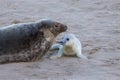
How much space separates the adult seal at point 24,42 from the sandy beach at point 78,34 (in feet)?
0.40

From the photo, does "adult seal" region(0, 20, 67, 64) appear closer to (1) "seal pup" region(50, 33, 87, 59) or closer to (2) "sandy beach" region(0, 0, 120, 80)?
(2) "sandy beach" region(0, 0, 120, 80)

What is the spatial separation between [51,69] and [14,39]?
2.68 feet

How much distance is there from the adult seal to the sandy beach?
0.12 metres

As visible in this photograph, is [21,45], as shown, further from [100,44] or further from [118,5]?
[118,5]

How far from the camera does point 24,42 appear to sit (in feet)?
27.8

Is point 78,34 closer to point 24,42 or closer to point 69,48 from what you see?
point 69,48

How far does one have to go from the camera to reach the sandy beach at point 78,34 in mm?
7848

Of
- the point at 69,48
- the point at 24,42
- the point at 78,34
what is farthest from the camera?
the point at 78,34

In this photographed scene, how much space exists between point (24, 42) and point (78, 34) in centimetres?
227

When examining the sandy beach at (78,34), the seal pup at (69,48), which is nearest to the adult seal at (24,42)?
the sandy beach at (78,34)

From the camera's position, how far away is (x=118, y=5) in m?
13.4

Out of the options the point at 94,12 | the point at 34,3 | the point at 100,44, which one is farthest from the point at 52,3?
the point at 100,44

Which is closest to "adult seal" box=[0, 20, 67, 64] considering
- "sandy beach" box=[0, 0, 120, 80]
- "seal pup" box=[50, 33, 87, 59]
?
"sandy beach" box=[0, 0, 120, 80]

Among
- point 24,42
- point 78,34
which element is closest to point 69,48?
point 24,42
